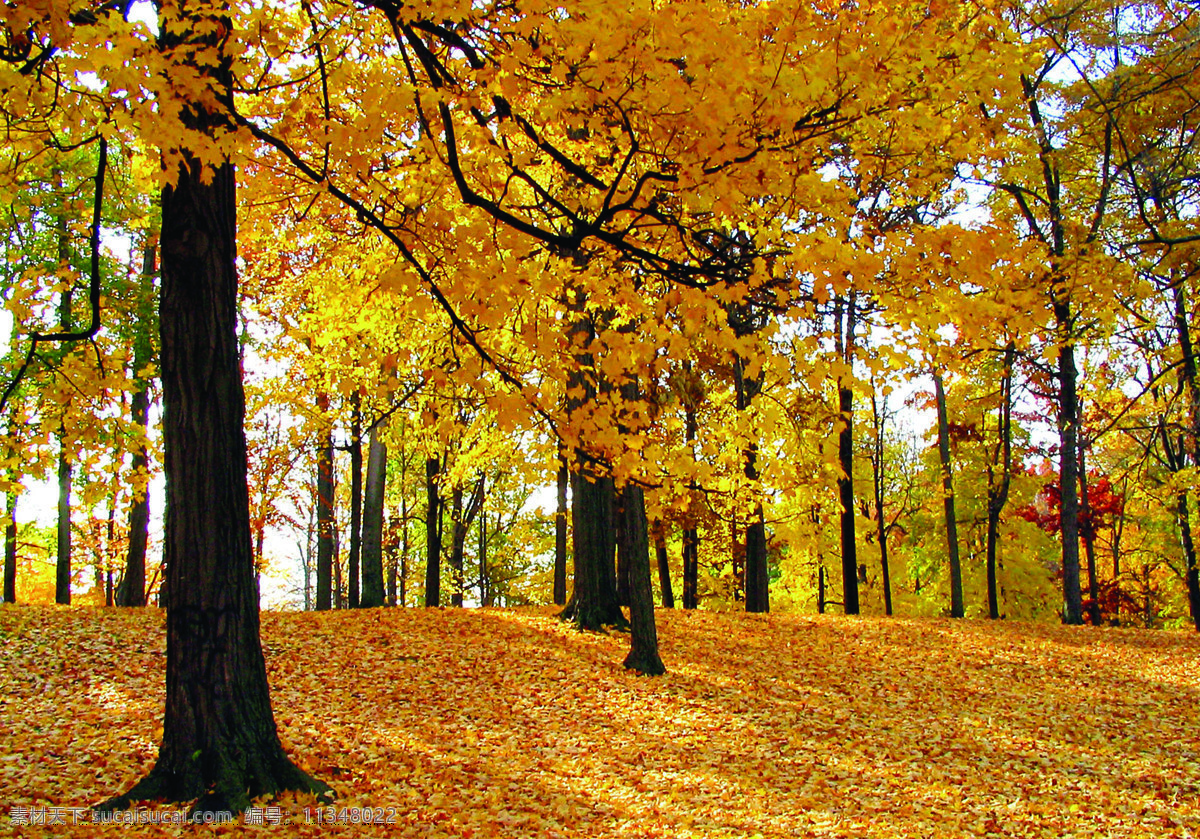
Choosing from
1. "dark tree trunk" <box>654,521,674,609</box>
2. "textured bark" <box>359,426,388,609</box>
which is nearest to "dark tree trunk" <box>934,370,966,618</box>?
"dark tree trunk" <box>654,521,674,609</box>

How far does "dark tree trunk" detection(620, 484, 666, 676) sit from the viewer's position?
343 inches

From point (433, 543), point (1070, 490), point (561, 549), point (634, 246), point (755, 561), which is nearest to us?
point (634, 246)

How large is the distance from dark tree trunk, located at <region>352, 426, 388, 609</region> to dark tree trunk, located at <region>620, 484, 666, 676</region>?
17.7 feet

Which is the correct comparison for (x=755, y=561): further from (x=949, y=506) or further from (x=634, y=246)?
(x=634, y=246)

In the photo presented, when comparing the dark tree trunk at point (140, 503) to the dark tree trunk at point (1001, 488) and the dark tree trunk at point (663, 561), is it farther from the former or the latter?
the dark tree trunk at point (1001, 488)

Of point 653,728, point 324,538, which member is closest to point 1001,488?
point 653,728

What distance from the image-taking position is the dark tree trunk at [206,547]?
441 cm

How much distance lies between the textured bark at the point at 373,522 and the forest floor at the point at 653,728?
1688mm

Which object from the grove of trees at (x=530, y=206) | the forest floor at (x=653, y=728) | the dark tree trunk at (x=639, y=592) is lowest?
the forest floor at (x=653, y=728)

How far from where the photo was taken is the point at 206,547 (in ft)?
14.6

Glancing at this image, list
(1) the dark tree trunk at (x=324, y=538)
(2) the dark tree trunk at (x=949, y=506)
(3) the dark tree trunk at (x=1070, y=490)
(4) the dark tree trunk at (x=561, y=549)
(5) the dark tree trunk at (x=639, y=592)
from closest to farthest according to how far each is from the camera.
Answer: (5) the dark tree trunk at (x=639, y=592)
(3) the dark tree trunk at (x=1070, y=490)
(1) the dark tree trunk at (x=324, y=538)
(2) the dark tree trunk at (x=949, y=506)
(4) the dark tree trunk at (x=561, y=549)

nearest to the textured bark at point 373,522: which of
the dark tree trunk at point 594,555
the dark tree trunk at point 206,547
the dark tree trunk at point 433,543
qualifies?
the dark tree trunk at point 433,543

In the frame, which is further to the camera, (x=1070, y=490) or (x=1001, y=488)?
(x=1001, y=488)

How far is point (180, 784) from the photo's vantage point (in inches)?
173
